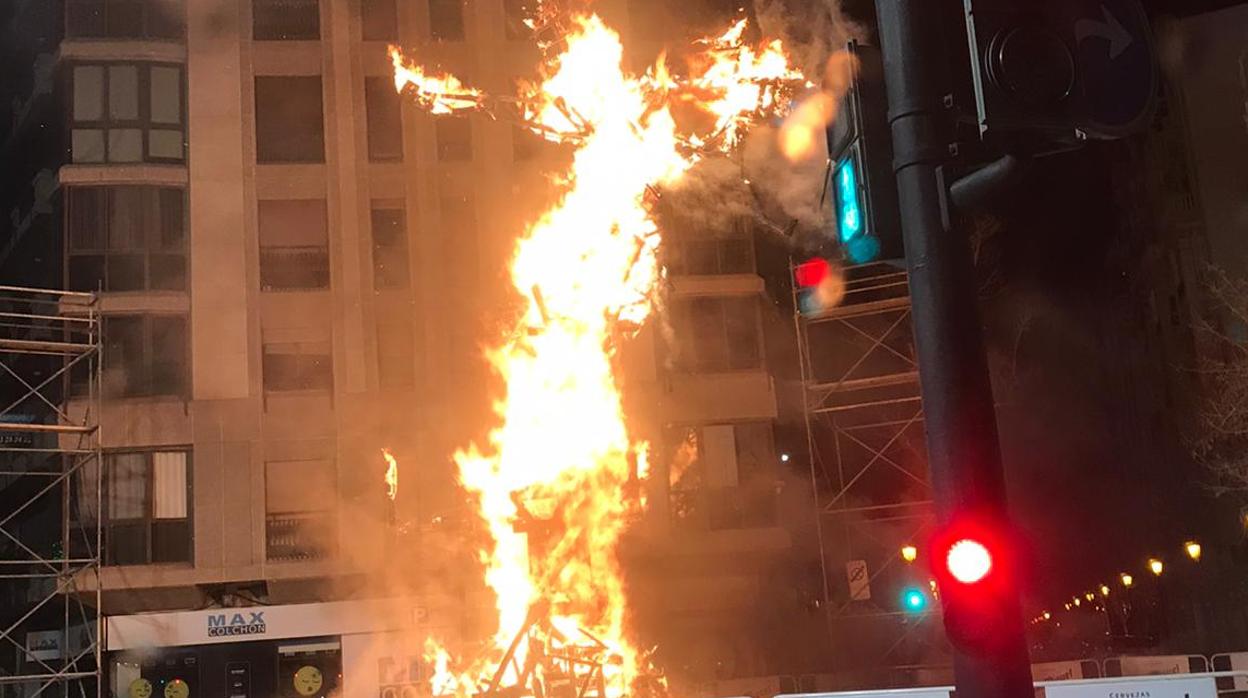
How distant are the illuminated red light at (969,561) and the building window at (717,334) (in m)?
23.2

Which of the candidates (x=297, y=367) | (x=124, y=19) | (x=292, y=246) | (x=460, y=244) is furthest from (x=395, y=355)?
(x=124, y=19)

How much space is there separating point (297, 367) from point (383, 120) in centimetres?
601

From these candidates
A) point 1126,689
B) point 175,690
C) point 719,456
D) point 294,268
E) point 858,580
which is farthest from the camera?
point 719,456

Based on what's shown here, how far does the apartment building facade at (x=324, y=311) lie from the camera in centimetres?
2381

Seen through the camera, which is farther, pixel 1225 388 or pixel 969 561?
pixel 1225 388

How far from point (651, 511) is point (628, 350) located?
3.59m

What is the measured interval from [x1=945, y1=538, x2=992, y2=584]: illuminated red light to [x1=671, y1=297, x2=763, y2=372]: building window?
2324cm

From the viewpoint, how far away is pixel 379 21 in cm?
2625

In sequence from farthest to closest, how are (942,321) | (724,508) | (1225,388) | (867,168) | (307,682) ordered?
(1225,388) → (724,508) → (307,682) → (867,168) → (942,321)

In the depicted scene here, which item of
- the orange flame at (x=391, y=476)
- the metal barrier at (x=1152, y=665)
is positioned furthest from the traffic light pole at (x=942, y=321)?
Result: the orange flame at (x=391, y=476)

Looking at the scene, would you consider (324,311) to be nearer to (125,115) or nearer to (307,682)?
(125,115)

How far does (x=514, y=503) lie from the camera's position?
1950cm

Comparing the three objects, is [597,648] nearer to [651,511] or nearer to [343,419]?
[651,511]

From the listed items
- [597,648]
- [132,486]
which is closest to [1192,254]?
[597,648]
